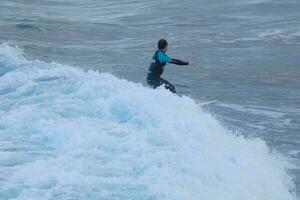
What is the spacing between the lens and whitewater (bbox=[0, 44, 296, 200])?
8.57 meters

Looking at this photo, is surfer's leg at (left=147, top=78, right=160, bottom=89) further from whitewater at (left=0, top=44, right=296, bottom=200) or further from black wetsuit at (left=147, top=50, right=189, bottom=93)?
whitewater at (left=0, top=44, right=296, bottom=200)

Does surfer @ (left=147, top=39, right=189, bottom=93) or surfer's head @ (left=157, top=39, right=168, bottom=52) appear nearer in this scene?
surfer's head @ (left=157, top=39, right=168, bottom=52)

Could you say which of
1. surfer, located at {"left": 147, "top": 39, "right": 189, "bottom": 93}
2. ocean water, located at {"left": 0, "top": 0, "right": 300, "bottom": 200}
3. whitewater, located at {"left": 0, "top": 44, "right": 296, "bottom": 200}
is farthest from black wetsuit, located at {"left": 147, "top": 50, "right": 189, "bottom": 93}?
whitewater, located at {"left": 0, "top": 44, "right": 296, "bottom": 200}

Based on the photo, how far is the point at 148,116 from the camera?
37.9ft

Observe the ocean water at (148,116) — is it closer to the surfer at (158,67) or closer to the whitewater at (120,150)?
the whitewater at (120,150)

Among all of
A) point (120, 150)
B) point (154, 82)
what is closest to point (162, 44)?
point (154, 82)

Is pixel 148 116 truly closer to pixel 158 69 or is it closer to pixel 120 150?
pixel 120 150

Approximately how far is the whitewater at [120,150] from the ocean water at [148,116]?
2cm

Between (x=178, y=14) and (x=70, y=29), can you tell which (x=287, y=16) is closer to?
(x=178, y=14)

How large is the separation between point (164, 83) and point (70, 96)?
225 centimetres

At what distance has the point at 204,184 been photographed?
349 inches

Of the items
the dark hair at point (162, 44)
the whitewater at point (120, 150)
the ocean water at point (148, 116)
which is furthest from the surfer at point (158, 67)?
the whitewater at point (120, 150)

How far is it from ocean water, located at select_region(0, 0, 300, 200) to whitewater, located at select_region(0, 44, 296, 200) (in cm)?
2

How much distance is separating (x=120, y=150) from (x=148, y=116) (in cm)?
174
